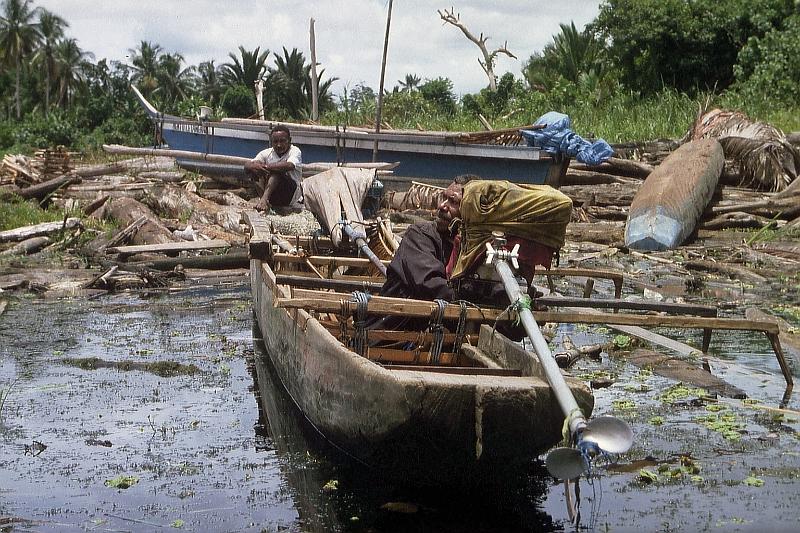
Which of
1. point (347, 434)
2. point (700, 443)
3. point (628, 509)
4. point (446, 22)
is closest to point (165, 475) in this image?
point (347, 434)

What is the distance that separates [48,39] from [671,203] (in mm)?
46070

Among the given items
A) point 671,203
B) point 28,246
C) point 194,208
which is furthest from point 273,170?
point 671,203

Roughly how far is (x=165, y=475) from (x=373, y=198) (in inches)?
211

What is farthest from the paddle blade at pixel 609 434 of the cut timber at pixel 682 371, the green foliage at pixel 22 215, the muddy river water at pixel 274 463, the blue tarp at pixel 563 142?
the green foliage at pixel 22 215

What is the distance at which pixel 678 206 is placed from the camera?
12609mm

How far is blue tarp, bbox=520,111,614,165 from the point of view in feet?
49.7

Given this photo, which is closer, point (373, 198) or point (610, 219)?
point (373, 198)

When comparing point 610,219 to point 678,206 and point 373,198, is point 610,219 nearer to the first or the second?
point 678,206

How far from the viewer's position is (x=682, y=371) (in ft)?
23.4

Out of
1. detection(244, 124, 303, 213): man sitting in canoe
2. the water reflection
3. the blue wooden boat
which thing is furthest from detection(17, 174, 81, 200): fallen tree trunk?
the water reflection

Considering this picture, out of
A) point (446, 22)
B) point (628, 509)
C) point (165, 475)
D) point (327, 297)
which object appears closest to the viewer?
point (628, 509)

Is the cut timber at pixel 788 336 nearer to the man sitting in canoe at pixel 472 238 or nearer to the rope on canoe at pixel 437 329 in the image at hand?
the man sitting in canoe at pixel 472 238

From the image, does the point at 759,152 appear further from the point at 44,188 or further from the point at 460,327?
the point at 44,188

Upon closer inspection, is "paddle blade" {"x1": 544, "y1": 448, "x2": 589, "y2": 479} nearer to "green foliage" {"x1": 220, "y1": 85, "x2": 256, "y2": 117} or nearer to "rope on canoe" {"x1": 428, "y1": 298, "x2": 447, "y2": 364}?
"rope on canoe" {"x1": 428, "y1": 298, "x2": 447, "y2": 364}
